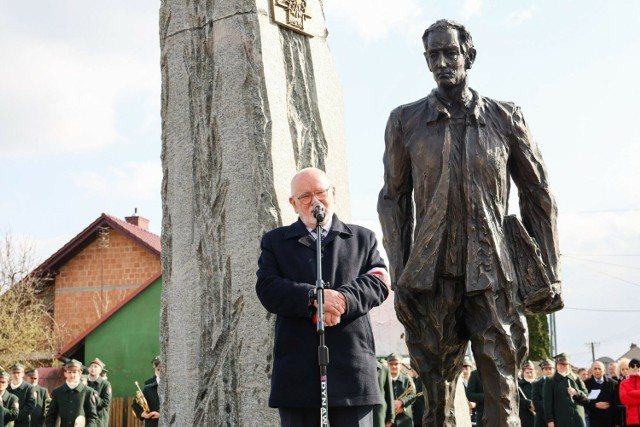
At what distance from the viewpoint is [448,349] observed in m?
5.38

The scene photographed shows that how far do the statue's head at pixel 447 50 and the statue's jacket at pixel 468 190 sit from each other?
17 centimetres

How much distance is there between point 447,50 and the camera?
5.38 meters

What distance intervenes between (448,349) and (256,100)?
3369mm

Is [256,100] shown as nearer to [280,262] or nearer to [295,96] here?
[295,96]

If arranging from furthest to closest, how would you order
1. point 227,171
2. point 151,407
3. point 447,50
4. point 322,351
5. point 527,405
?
1. point 527,405
2. point 151,407
3. point 227,171
4. point 447,50
5. point 322,351

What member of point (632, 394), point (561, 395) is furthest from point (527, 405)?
point (632, 394)

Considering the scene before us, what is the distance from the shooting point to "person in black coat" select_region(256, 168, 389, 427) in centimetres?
497

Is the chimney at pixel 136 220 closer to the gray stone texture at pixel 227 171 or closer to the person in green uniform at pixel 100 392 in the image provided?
the person in green uniform at pixel 100 392

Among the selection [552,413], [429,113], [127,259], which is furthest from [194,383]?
[127,259]

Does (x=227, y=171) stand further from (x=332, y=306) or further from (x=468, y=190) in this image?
(x=332, y=306)

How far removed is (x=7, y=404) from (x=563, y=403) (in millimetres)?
9222

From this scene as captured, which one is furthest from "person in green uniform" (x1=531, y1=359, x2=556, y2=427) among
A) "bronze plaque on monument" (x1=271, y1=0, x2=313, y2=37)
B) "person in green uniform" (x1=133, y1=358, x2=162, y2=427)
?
"bronze plaque on monument" (x1=271, y1=0, x2=313, y2=37)

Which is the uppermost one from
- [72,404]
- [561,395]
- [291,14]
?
[291,14]

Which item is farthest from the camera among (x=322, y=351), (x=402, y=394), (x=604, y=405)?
(x=604, y=405)
